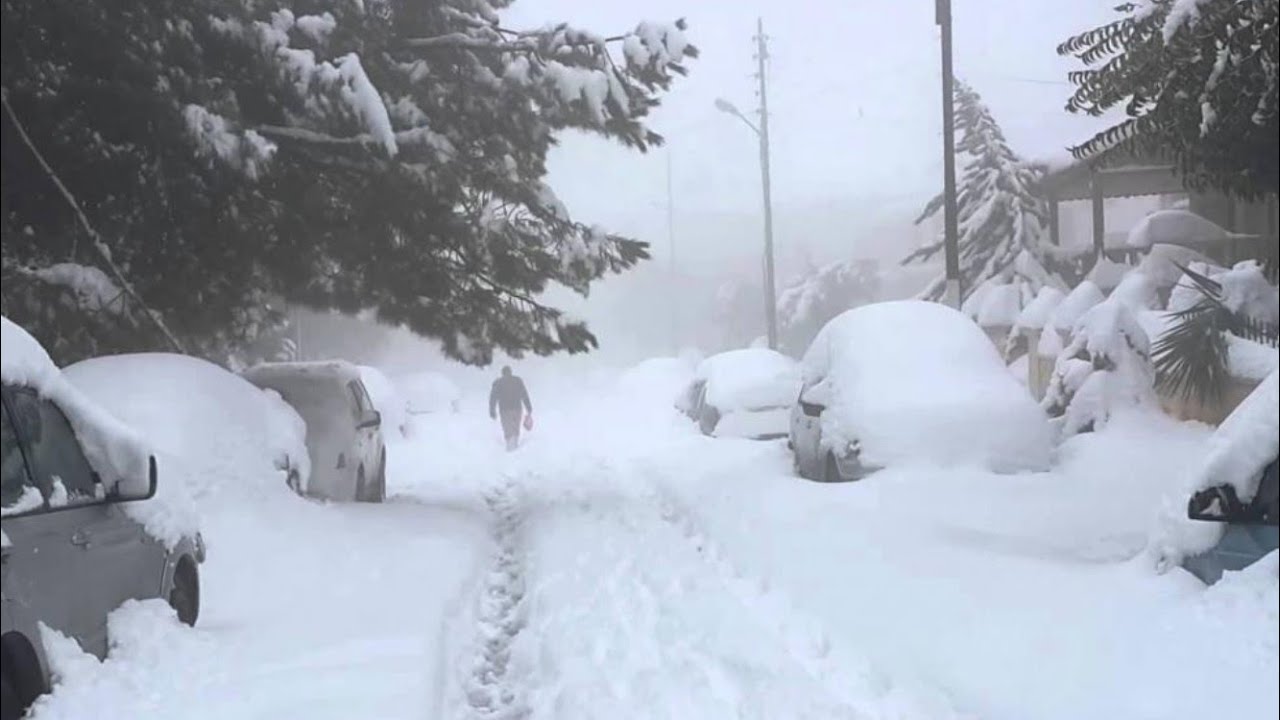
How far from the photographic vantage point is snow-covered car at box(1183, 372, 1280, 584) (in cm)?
252

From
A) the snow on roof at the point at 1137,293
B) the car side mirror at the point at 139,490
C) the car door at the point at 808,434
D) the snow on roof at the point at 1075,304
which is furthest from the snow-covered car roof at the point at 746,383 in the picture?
the snow on roof at the point at 1137,293

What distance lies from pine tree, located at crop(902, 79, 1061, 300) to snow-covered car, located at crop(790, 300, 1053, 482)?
1.05 meters

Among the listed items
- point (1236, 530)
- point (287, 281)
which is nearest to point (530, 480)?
point (287, 281)

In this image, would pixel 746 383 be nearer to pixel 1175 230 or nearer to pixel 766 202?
pixel 766 202

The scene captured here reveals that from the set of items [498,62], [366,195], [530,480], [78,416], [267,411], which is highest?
[498,62]

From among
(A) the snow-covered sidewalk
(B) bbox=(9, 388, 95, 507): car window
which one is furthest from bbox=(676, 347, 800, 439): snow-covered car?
(B) bbox=(9, 388, 95, 507): car window

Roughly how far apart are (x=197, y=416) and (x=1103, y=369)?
752 cm

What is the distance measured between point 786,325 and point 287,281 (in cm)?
506

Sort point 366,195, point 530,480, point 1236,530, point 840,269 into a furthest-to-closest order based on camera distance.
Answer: point 530,480
point 366,195
point 840,269
point 1236,530

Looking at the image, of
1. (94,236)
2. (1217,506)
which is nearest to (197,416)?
(94,236)

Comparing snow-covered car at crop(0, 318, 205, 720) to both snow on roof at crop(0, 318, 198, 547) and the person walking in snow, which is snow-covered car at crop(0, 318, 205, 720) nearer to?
snow on roof at crop(0, 318, 198, 547)

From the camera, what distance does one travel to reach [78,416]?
20.3 feet

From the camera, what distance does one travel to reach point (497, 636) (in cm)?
805

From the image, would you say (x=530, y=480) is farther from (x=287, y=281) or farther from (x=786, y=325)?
(x=786, y=325)
